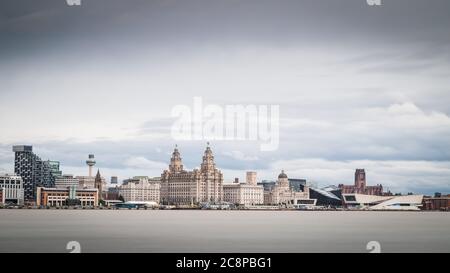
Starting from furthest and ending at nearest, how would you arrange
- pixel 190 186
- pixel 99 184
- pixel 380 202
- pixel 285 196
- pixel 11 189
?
pixel 99 184, pixel 285 196, pixel 380 202, pixel 190 186, pixel 11 189

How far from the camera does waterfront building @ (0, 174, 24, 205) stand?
7197 cm

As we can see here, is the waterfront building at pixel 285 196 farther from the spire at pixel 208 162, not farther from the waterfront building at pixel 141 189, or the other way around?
the spire at pixel 208 162

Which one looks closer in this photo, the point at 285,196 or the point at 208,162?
the point at 208,162

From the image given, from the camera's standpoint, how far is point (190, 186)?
7562 centimetres

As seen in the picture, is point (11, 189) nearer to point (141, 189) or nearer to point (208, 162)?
point (141, 189)

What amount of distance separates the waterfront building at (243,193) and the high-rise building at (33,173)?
18904mm

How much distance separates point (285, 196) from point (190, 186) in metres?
16.2

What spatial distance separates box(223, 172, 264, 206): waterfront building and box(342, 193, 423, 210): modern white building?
1011cm

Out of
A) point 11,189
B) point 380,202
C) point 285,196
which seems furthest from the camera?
point 285,196

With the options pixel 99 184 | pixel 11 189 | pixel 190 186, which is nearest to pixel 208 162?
pixel 190 186
